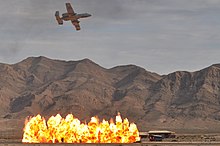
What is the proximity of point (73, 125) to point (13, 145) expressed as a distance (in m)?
26.7

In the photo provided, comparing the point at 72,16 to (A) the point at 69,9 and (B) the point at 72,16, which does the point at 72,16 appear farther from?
(A) the point at 69,9

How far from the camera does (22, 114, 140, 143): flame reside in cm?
15625

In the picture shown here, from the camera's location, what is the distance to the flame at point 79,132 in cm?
15625

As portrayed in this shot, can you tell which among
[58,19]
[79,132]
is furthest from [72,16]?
[79,132]

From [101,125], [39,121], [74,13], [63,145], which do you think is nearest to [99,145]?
[63,145]

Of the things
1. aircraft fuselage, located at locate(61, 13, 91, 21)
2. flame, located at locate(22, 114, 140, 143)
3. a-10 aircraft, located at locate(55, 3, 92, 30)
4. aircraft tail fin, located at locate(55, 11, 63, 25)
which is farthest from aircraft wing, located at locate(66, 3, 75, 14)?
flame, located at locate(22, 114, 140, 143)

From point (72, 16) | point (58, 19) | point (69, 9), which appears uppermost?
point (69, 9)

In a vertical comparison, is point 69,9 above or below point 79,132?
above

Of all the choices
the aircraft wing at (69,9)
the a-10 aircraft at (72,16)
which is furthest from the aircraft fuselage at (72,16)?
the aircraft wing at (69,9)

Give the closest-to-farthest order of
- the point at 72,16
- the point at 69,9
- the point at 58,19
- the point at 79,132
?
the point at 69,9 < the point at 72,16 < the point at 79,132 < the point at 58,19

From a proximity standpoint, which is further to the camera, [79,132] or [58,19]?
[58,19]

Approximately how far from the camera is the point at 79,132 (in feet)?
520

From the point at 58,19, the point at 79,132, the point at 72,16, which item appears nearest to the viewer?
the point at 72,16

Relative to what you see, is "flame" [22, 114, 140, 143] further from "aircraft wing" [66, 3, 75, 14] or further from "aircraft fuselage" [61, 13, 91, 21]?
"aircraft wing" [66, 3, 75, 14]
